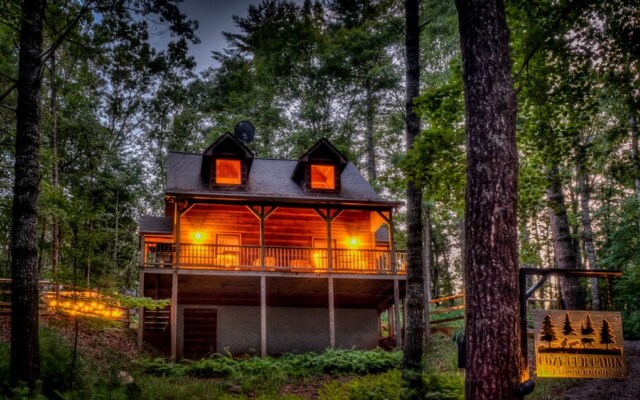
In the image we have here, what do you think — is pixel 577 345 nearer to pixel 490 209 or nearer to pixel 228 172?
pixel 490 209

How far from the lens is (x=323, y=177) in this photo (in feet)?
68.0

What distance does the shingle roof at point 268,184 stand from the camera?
1825 cm

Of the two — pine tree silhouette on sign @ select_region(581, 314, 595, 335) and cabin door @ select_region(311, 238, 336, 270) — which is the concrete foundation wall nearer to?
cabin door @ select_region(311, 238, 336, 270)

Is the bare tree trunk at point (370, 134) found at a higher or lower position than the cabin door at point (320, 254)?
higher

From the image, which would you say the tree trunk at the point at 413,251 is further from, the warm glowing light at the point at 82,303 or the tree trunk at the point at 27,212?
the tree trunk at the point at 27,212

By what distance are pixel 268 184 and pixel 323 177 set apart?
2202mm

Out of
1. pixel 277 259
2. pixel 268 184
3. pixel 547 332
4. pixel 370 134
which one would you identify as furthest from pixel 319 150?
pixel 547 332

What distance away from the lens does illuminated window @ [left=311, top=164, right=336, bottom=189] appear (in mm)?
20578

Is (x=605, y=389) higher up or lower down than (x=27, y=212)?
lower down

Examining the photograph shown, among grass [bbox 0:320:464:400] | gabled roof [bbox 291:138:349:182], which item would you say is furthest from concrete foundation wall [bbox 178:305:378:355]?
gabled roof [bbox 291:138:349:182]

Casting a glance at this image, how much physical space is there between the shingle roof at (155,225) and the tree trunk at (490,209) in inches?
653

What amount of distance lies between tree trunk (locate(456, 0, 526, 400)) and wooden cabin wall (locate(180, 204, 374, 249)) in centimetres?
1489

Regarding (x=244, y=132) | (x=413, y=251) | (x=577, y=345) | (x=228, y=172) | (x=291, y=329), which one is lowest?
(x=291, y=329)

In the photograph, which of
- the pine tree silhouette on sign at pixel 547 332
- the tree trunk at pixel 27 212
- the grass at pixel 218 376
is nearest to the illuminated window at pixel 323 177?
the grass at pixel 218 376
